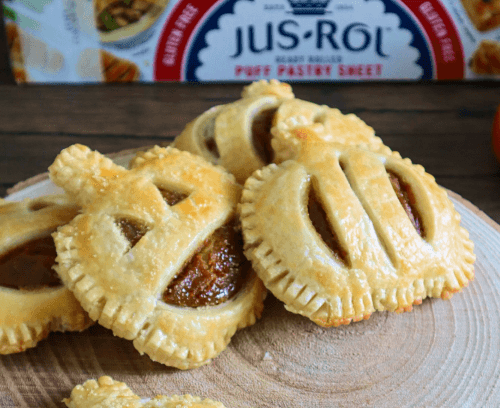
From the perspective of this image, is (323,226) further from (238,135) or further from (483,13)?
(483,13)

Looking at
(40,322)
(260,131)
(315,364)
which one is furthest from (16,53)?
(315,364)

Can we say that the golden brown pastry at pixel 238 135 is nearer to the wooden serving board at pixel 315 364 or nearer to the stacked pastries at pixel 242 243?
the stacked pastries at pixel 242 243

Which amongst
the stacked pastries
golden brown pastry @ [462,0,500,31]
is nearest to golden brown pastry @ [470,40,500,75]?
golden brown pastry @ [462,0,500,31]

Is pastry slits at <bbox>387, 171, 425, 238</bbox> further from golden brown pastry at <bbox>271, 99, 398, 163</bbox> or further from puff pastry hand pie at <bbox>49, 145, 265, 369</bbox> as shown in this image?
puff pastry hand pie at <bbox>49, 145, 265, 369</bbox>

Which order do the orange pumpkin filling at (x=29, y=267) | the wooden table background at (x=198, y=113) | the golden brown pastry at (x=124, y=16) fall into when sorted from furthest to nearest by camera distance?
the golden brown pastry at (x=124, y=16) → the wooden table background at (x=198, y=113) → the orange pumpkin filling at (x=29, y=267)

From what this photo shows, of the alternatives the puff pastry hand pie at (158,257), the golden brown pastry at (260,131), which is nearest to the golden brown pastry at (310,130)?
the golden brown pastry at (260,131)

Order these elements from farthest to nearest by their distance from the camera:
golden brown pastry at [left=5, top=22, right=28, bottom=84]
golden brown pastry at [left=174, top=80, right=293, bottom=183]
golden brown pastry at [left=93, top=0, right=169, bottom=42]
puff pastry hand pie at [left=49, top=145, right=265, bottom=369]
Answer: golden brown pastry at [left=5, top=22, right=28, bottom=84] < golden brown pastry at [left=93, top=0, right=169, bottom=42] < golden brown pastry at [left=174, top=80, right=293, bottom=183] < puff pastry hand pie at [left=49, top=145, right=265, bottom=369]

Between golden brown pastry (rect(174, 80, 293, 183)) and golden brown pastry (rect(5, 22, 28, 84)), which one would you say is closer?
golden brown pastry (rect(174, 80, 293, 183))
